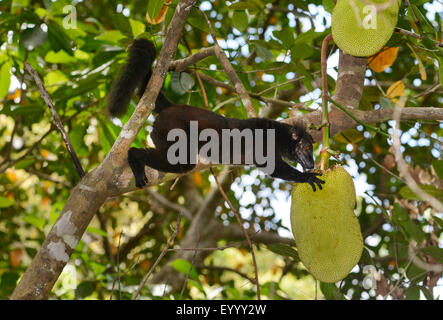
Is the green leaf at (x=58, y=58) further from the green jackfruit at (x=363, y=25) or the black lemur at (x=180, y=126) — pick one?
the green jackfruit at (x=363, y=25)

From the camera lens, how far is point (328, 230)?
4.95 feet

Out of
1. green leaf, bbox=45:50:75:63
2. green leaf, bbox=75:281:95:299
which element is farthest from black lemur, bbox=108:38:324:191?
green leaf, bbox=75:281:95:299

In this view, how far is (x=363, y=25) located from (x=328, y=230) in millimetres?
665

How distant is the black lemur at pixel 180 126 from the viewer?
2160mm

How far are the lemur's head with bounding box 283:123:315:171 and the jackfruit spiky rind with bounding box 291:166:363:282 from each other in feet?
2.10

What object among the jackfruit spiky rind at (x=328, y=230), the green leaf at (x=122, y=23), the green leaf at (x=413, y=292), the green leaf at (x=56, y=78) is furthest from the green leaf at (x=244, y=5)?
the green leaf at (x=413, y=292)

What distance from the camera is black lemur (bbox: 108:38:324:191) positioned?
2.16m

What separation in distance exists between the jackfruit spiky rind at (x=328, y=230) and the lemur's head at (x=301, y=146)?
639 millimetres

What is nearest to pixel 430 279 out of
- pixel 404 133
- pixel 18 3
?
pixel 404 133

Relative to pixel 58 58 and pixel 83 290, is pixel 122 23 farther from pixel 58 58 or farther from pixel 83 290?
pixel 83 290

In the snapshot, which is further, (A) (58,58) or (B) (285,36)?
(A) (58,58)

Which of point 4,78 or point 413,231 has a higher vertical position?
point 4,78

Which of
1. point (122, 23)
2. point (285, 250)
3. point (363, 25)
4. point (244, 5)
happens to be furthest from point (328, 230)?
point (122, 23)
